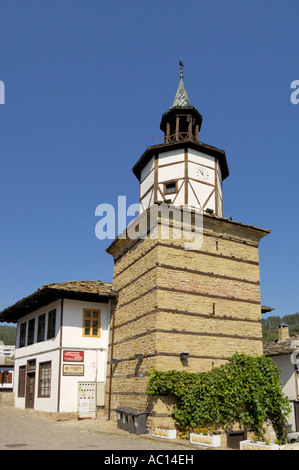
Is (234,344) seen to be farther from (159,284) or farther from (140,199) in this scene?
(140,199)

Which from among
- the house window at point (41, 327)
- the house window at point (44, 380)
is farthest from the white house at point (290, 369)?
the house window at point (41, 327)

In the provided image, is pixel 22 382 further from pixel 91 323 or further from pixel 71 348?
pixel 91 323

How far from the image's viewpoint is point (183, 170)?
1898cm

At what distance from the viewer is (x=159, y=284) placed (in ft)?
53.9

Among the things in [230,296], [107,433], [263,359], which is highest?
[230,296]

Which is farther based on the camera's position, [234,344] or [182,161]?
[182,161]

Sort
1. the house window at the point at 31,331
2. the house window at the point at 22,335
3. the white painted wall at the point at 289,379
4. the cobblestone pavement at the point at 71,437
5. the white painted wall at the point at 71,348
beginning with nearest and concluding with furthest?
1. the cobblestone pavement at the point at 71,437
2. the white painted wall at the point at 71,348
3. the white painted wall at the point at 289,379
4. the house window at the point at 31,331
5. the house window at the point at 22,335

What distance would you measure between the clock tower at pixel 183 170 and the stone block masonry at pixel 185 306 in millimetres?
1446

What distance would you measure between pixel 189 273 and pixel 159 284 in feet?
4.80

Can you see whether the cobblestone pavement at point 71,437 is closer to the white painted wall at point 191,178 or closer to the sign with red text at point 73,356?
the sign with red text at point 73,356

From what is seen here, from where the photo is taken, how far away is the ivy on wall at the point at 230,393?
587 inches

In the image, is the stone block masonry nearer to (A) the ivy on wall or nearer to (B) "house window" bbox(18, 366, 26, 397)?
(A) the ivy on wall

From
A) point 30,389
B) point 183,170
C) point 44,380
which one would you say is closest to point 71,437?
point 44,380
